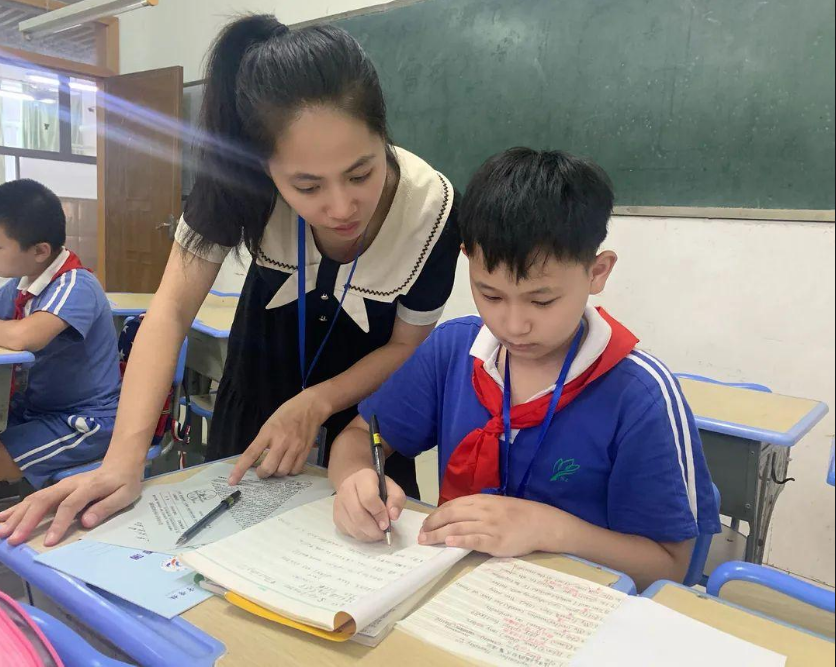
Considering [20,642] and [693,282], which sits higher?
[693,282]

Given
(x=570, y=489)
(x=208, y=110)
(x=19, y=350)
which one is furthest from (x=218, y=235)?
(x=19, y=350)

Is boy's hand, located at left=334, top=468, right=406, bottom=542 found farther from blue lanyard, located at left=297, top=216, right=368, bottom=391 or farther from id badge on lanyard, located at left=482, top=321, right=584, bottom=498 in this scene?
blue lanyard, located at left=297, top=216, right=368, bottom=391

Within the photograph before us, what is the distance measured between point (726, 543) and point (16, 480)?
60.2 inches

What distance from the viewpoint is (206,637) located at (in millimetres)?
461

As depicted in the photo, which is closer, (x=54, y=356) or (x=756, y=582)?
(x=756, y=582)

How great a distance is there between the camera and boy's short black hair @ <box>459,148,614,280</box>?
27.5 inches

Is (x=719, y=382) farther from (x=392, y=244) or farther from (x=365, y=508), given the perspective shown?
(x=365, y=508)

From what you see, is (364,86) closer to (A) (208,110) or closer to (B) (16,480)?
(A) (208,110)

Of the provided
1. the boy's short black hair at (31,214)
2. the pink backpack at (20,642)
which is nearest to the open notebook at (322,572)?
the pink backpack at (20,642)

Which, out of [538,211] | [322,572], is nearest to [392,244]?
[538,211]

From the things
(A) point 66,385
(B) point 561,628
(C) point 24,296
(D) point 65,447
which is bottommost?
(D) point 65,447

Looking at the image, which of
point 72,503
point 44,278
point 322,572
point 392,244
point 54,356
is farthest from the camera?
point 54,356

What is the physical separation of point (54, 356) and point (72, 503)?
108 cm

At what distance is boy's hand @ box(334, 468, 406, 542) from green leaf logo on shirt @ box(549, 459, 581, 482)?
0.20 metres
